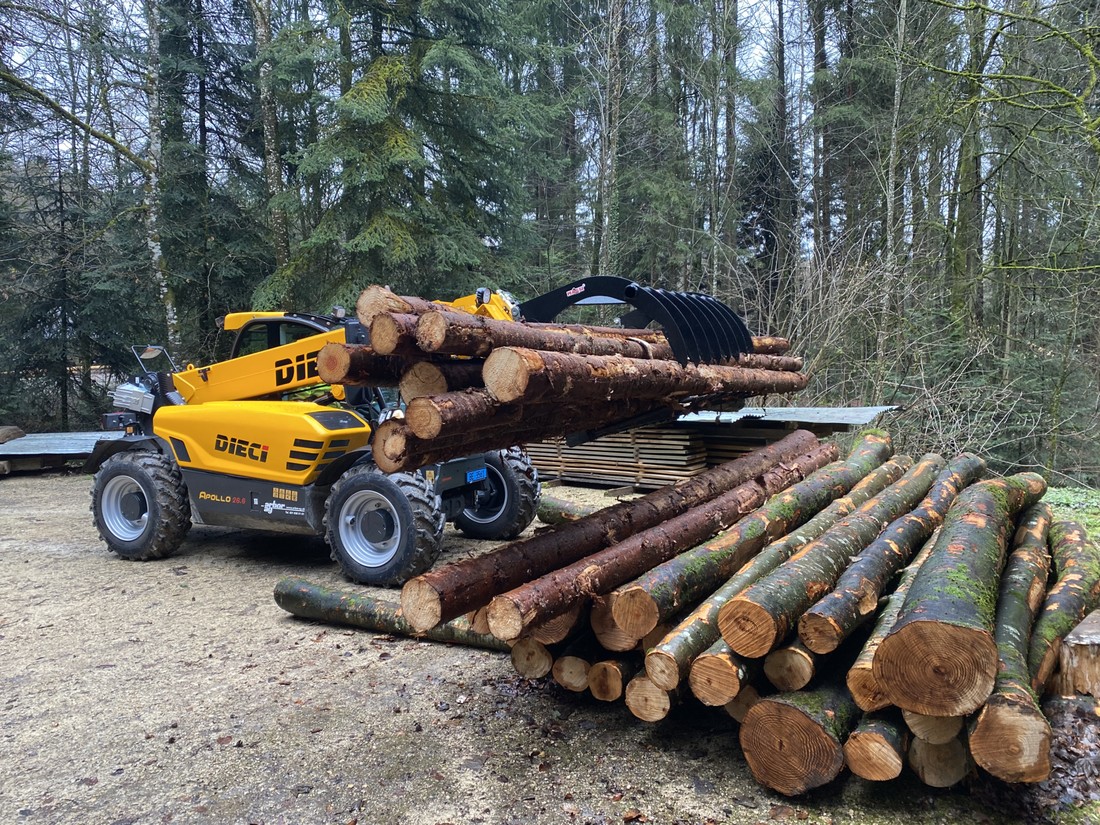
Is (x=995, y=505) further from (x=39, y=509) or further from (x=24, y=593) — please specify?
(x=39, y=509)

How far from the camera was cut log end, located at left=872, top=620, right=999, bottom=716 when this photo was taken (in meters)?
2.62

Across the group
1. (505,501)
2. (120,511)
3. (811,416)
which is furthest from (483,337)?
(811,416)

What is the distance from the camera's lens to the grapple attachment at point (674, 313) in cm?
502

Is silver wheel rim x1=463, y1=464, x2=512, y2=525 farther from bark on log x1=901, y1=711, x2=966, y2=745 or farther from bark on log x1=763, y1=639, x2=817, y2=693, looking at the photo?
bark on log x1=901, y1=711, x2=966, y2=745

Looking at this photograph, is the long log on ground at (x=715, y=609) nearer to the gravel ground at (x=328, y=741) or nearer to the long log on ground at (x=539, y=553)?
the gravel ground at (x=328, y=741)

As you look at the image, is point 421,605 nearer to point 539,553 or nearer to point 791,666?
point 539,553

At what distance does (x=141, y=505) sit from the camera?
7.62m

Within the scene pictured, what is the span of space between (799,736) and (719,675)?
0.39 m

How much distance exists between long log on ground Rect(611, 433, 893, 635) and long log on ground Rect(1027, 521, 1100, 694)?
1348mm

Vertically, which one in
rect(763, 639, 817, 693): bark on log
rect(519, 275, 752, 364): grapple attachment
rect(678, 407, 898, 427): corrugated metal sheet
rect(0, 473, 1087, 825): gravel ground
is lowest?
rect(0, 473, 1087, 825): gravel ground

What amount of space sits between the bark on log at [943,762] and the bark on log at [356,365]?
2.87 metres

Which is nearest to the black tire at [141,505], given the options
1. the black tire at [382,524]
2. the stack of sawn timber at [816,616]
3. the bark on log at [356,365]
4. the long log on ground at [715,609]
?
the black tire at [382,524]

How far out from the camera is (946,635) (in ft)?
8.75

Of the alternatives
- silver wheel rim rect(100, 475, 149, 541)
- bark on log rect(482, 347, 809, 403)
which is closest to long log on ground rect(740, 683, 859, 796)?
bark on log rect(482, 347, 809, 403)
